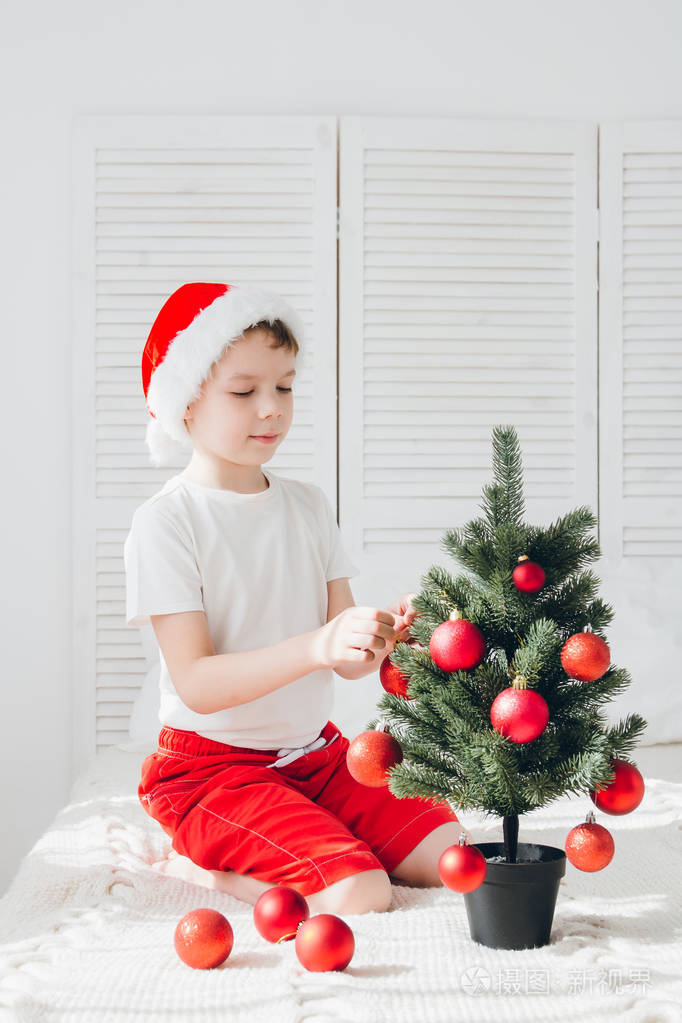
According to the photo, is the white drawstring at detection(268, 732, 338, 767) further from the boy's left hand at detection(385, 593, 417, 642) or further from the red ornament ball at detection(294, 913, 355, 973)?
the red ornament ball at detection(294, 913, 355, 973)

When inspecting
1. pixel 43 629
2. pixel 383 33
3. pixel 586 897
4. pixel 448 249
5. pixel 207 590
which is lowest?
pixel 586 897

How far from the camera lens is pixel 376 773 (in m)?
0.94

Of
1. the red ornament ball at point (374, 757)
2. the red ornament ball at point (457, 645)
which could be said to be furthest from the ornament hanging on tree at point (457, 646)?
the red ornament ball at point (374, 757)

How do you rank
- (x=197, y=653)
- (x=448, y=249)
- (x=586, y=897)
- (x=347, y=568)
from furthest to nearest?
(x=448, y=249) → (x=347, y=568) → (x=197, y=653) → (x=586, y=897)

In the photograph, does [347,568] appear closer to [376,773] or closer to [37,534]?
[376,773]

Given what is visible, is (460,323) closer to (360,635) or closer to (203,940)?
(360,635)

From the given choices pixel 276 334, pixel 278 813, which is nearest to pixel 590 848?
pixel 278 813

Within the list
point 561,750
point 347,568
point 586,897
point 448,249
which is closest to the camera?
point 561,750

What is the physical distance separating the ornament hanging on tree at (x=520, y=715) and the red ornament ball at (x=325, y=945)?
0.73 feet

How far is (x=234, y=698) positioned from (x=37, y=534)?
1291mm

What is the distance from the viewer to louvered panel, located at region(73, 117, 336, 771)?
226cm

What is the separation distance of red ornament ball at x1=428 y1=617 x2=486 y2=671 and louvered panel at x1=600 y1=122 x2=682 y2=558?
4.99 feet

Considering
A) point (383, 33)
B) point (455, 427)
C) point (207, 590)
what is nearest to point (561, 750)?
point (207, 590)

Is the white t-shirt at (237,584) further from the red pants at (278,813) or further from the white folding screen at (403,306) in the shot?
the white folding screen at (403,306)
